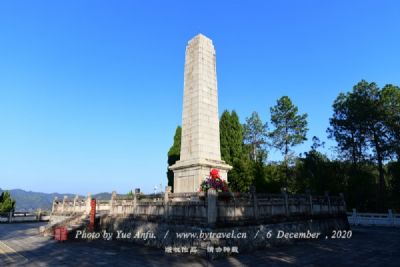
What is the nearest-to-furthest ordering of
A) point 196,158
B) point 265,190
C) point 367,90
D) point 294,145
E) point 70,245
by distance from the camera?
point 70,245
point 196,158
point 265,190
point 367,90
point 294,145

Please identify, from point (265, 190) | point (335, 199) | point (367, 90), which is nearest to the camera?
point (335, 199)

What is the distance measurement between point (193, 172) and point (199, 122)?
287cm

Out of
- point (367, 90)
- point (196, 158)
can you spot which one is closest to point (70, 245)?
point (196, 158)

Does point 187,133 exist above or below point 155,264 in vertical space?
above

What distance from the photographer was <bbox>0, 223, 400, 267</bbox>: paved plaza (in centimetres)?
985

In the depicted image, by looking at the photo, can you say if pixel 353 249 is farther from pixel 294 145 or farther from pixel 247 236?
pixel 294 145

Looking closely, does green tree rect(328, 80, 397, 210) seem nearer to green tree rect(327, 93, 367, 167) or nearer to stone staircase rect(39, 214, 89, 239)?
green tree rect(327, 93, 367, 167)

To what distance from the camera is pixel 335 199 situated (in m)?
20.1

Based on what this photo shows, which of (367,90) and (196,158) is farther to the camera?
(367,90)

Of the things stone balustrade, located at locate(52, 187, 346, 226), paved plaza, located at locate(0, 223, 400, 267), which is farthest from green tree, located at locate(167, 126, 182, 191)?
paved plaza, located at locate(0, 223, 400, 267)

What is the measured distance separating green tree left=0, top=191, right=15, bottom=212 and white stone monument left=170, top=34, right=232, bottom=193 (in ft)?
93.1

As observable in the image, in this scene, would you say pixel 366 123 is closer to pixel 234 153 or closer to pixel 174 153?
pixel 234 153

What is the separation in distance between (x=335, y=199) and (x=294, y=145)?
75.5 feet

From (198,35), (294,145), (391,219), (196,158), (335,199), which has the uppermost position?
(198,35)
